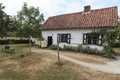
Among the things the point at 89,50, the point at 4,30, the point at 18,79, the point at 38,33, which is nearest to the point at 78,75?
the point at 18,79

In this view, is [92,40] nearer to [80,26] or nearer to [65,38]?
[80,26]

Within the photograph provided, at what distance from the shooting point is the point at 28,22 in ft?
91.8

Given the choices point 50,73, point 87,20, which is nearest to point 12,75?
point 50,73

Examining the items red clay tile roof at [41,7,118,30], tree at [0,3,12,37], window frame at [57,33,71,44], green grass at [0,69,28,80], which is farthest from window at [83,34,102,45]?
tree at [0,3,12,37]

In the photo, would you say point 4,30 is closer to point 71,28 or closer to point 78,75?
point 71,28

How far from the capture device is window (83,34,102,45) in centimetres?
1842

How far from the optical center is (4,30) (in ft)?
97.9

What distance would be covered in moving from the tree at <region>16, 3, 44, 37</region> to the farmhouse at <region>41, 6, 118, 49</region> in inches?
121

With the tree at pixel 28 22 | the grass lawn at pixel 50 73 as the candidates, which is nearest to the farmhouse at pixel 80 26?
the tree at pixel 28 22

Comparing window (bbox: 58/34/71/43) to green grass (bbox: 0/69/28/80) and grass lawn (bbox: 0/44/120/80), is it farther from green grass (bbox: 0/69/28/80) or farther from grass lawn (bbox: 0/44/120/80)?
green grass (bbox: 0/69/28/80)

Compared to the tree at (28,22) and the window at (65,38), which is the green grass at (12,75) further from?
the tree at (28,22)

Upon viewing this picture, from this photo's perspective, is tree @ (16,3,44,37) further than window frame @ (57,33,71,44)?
Yes

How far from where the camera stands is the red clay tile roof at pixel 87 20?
1856 centimetres

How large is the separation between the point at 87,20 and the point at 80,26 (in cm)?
145
